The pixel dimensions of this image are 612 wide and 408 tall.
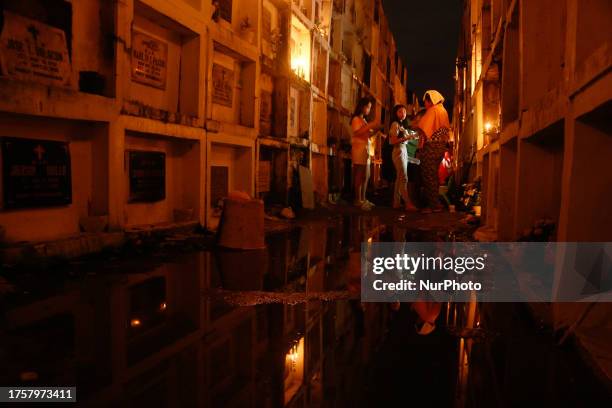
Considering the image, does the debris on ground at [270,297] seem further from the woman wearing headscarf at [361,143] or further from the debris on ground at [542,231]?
the woman wearing headscarf at [361,143]

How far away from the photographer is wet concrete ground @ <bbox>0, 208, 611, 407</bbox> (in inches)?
86.4

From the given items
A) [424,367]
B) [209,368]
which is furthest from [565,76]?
[209,368]

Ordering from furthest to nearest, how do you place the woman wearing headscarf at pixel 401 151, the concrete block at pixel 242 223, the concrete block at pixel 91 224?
the woman wearing headscarf at pixel 401 151, the concrete block at pixel 242 223, the concrete block at pixel 91 224

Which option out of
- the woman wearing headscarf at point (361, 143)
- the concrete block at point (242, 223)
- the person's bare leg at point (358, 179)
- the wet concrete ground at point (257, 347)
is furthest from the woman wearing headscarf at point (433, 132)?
the wet concrete ground at point (257, 347)

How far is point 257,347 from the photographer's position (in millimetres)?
2768

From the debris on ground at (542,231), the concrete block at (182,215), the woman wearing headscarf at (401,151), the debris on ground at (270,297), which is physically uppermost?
the woman wearing headscarf at (401,151)

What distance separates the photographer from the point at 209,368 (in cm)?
244

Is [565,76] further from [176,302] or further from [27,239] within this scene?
[27,239]

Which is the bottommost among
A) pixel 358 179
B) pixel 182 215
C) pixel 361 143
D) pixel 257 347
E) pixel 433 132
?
pixel 257 347

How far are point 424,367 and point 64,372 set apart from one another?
63.7 inches

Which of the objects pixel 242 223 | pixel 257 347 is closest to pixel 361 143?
pixel 242 223

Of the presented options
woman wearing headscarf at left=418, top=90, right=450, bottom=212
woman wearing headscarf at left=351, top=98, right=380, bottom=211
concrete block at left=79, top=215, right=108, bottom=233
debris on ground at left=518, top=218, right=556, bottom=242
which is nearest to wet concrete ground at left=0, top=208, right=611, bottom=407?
concrete block at left=79, top=215, right=108, bottom=233

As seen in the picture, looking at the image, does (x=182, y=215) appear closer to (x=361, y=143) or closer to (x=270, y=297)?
(x=270, y=297)

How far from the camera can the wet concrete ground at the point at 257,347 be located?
2193mm
